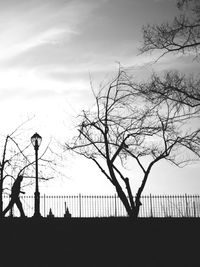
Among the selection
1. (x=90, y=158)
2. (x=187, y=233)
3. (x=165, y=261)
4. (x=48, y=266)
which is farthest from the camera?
(x=90, y=158)

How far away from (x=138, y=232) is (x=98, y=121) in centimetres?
1402

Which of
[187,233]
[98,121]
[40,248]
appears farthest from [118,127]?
[40,248]

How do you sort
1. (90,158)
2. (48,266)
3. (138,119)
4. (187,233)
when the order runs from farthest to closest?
(90,158), (138,119), (187,233), (48,266)

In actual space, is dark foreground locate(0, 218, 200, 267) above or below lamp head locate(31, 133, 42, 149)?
below

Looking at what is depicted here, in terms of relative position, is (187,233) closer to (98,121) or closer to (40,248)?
(40,248)

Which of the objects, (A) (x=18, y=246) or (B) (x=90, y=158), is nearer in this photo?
(A) (x=18, y=246)

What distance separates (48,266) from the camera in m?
11.8

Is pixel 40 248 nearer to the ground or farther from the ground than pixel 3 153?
nearer to the ground

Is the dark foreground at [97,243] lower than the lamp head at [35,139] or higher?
lower

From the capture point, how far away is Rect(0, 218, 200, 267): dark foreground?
12203 mm

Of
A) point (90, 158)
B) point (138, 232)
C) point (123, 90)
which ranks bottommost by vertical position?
point (138, 232)

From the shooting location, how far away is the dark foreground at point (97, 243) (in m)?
12.2

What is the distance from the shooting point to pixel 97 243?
522 inches

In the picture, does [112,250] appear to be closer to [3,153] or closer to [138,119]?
[138,119]
